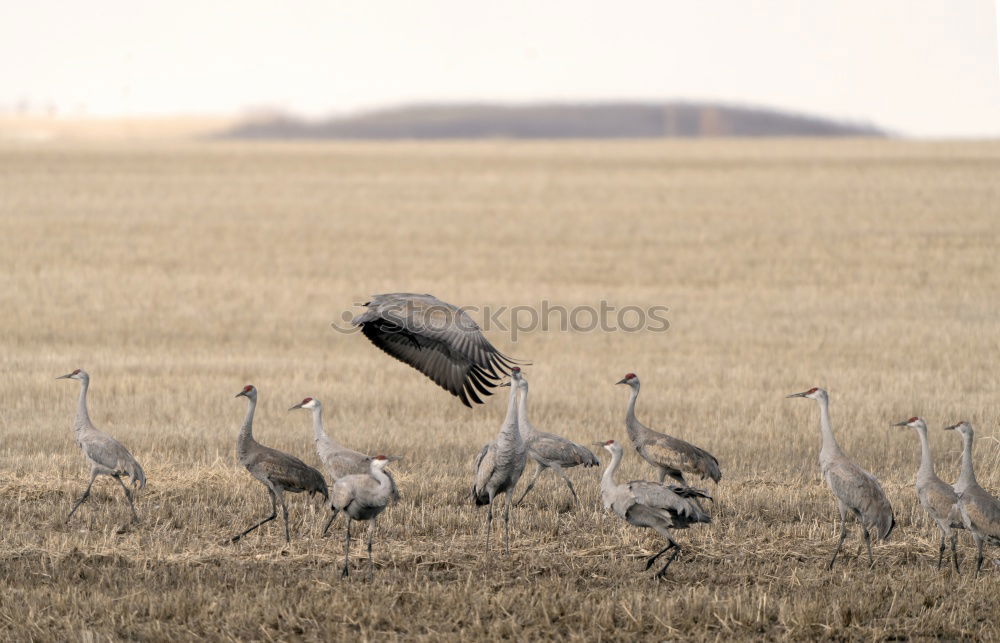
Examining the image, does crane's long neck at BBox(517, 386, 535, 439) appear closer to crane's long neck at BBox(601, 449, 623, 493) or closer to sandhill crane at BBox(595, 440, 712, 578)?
crane's long neck at BBox(601, 449, 623, 493)

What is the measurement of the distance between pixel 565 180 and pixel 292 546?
34.1m

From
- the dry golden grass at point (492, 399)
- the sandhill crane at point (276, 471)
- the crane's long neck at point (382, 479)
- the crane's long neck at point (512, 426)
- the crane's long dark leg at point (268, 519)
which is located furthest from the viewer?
the sandhill crane at point (276, 471)

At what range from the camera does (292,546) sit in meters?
8.43

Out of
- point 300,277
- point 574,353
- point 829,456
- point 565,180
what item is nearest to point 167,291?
point 300,277

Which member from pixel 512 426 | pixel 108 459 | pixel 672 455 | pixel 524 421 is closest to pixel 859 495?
pixel 672 455

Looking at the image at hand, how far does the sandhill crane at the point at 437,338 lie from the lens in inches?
378

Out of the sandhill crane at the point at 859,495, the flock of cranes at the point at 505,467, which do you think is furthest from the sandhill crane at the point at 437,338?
the sandhill crane at the point at 859,495

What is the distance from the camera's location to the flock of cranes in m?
7.86

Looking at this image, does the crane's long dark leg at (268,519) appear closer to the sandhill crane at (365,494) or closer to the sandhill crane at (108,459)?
the sandhill crane at (365,494)

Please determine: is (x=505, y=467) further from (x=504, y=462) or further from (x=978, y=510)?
(x=978, y=510)

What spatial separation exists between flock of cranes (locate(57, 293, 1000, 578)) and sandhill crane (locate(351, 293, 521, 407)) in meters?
0.01

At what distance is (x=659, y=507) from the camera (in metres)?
7.87

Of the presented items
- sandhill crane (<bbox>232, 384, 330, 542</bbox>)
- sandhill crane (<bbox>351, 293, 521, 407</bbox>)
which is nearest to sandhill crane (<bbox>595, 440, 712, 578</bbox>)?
sandhill crane (<bbox>351, 293, 521, 407</bbox>)

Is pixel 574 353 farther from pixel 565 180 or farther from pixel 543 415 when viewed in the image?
pixel 565 180
